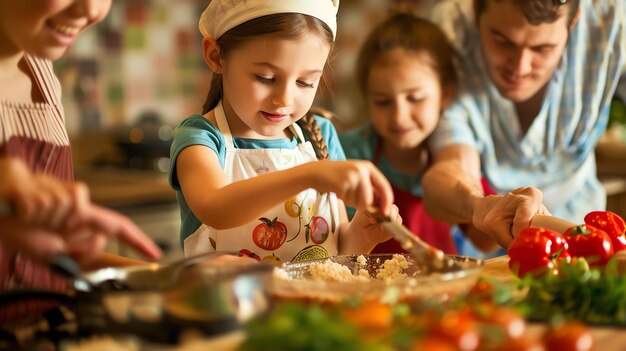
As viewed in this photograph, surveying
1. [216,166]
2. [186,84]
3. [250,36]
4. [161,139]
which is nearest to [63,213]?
[216,166]

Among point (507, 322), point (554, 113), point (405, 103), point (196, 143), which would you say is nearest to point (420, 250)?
point (507, 322)

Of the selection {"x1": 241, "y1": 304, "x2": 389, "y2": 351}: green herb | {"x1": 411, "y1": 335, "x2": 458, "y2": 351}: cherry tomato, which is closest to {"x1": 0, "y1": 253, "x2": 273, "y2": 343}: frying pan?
{"x1": 241, "y1": 304, "x2": 389, "y2": 351}: green herb

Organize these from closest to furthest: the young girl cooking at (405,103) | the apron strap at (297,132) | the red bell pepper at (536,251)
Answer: the red bell pepper at (536,251) → the apron strap at (297,132) → the young girl cooking at (405,103)

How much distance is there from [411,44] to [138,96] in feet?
6.53

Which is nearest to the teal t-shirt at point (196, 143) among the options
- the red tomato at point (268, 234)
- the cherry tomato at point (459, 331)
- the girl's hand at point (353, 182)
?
the red tomato at point (268, 234)

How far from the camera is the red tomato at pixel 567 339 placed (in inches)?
29.4

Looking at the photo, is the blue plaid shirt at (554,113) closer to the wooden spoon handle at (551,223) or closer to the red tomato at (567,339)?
the wooden spoon handle at (551,223)

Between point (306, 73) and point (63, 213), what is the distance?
578 millimetres

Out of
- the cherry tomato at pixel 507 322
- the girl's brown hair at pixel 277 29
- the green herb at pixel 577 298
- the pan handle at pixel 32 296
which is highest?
the girl's brown hair at pixel 277 29

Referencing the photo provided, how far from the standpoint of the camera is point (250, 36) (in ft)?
4.10

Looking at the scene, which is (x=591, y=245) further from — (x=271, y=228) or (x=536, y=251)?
(x=271, y=228)

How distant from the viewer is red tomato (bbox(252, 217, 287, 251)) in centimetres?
135

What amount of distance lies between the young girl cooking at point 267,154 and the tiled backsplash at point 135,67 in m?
2.26

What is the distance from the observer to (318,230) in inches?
55.3
